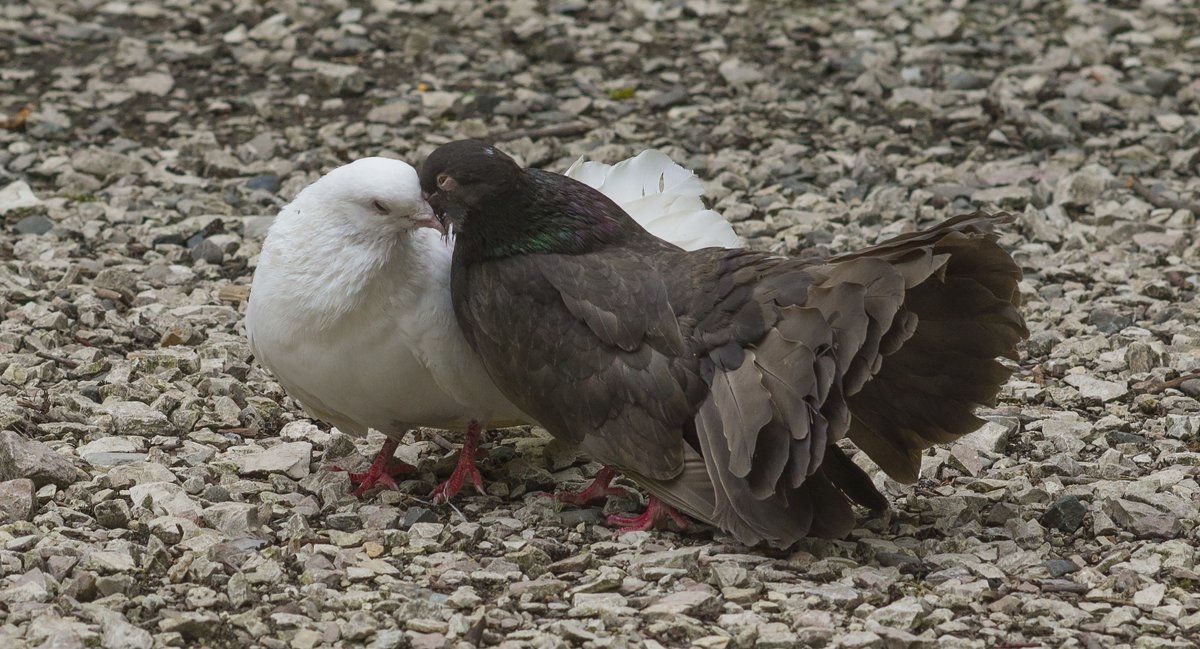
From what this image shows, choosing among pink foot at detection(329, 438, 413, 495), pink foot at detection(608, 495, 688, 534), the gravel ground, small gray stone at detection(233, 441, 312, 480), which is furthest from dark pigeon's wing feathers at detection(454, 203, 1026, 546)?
small gray stone at detection(233, 441, 312, 480)

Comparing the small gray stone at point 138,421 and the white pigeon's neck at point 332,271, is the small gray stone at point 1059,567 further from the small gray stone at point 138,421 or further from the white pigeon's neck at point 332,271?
the small gray stone at point 138,421

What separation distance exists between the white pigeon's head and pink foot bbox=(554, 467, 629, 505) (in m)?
0.96

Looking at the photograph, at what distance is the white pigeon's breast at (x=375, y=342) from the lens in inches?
186

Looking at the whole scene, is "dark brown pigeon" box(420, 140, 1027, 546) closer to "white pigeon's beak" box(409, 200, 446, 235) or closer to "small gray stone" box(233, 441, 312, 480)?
"white pigeon's beak" box(409, 200, 446, 235)

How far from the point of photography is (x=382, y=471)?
504cm

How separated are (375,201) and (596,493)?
1.16 m

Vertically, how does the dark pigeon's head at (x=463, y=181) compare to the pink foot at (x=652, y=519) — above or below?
above

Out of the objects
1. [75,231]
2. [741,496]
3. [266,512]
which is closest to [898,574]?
[741,496]

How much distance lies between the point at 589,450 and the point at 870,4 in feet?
20.1

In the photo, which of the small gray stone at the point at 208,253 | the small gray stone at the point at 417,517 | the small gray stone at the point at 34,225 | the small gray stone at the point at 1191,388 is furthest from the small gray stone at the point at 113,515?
the small gray stone at the point at 1191,388

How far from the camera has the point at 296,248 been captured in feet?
15.8

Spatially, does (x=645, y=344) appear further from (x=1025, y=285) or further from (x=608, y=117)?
(x=608, y=117)

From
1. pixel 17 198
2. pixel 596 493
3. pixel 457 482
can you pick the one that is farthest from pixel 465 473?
pixel 17 198

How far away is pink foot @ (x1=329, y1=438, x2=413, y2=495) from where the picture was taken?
496 cm
